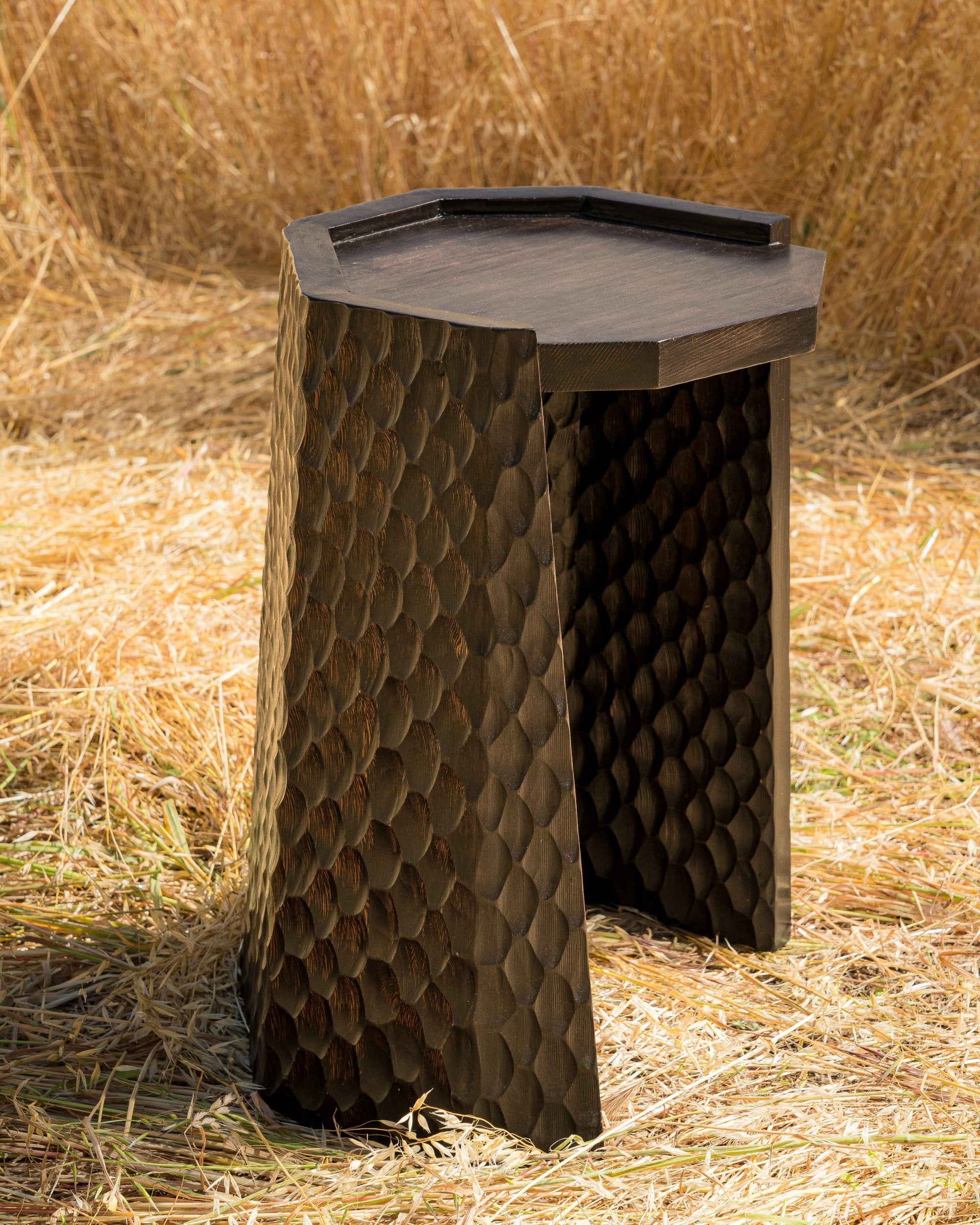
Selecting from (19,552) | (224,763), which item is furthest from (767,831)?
(19,552)

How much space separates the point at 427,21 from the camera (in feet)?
9.64

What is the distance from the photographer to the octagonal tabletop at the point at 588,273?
37.6 inches

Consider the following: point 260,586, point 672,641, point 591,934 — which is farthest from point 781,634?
point 260,586

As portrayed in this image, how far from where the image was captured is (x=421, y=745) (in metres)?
0.99

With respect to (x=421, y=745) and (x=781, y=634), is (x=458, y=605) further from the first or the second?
(x=781, y=634)

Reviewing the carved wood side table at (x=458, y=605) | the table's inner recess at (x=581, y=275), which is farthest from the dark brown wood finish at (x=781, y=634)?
the table's inner recess at (x=581, y=275)

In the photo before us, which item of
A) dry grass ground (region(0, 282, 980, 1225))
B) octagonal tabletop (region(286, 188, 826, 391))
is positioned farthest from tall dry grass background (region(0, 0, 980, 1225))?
octagonal tabletop (region(286, 188, 826, 391))

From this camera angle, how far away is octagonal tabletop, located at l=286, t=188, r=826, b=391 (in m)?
0.95

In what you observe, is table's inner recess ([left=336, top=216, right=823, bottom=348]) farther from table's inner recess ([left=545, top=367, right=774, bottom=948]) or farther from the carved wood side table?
table's inner recess ([left=545, top=367, right=774, bottom=948])

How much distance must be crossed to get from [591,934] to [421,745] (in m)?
0.48

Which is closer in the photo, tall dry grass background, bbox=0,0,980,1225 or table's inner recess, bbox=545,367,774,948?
tall dry grass background, bbox=0,0,980,1225

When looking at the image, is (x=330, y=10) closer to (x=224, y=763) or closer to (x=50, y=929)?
(x=224, y=763)

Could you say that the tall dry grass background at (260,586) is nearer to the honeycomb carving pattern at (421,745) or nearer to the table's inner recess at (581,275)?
the honeycomb carving pattern at (421,745)

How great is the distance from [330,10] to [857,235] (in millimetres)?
1193
